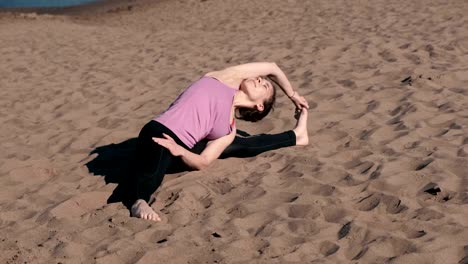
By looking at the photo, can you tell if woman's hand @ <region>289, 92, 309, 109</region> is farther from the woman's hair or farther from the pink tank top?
the pink tank top

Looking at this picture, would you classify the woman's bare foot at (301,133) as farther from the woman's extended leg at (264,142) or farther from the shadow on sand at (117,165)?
the shadow on sand at (117,165)

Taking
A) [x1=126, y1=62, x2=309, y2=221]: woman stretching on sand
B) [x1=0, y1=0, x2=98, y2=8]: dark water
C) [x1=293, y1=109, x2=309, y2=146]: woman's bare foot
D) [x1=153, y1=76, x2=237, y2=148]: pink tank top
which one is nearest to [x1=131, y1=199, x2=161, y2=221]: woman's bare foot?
[x1=126, y1=62, x2=309, y2=221]: woman stretching on sand

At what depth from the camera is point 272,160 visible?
187 inches

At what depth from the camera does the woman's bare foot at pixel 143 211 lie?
3781 millimetres

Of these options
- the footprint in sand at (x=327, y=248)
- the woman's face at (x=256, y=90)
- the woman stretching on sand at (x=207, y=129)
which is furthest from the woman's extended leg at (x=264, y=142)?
the footprint in sand at (x=327, y=248)

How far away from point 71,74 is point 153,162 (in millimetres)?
5087

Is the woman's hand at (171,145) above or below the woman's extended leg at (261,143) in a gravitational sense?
above

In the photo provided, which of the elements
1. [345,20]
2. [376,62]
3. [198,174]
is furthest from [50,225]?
[345,20]

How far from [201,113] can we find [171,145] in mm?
439

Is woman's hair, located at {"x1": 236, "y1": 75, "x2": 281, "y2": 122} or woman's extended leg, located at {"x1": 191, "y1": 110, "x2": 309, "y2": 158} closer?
woman's hair, located at {"x1": 236, "y1": 75, "x2": 281, "y2": 122}

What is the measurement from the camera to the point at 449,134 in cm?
488

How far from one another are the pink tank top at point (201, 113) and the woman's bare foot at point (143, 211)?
1.96 feet

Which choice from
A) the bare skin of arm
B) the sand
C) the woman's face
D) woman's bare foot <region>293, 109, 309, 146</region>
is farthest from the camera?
woman's bare foot <region>293, 109, 309, 146</region>

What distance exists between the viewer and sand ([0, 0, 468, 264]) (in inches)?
135
